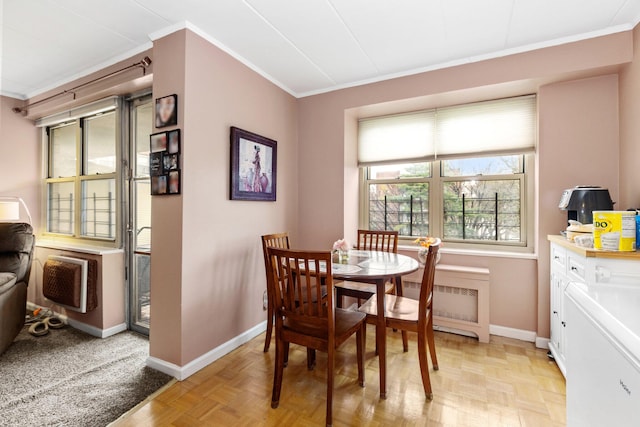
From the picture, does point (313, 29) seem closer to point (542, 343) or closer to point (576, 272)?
point (576, 272)

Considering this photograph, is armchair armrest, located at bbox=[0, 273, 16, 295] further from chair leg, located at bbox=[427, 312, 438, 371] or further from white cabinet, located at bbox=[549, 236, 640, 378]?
white cabinet, located at bbox=[549, 236, 640, 378]

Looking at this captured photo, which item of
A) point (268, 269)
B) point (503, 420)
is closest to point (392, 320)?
point (503, 420)

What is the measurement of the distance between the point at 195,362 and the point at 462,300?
2372mm

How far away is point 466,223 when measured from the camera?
3080 millimetres

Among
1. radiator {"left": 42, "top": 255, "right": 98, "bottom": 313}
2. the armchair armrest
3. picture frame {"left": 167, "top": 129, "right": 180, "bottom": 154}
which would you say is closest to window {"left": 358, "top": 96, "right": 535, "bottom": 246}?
picture frame {"left": 167, "top": 129, "right": 180, "bottom": 154}

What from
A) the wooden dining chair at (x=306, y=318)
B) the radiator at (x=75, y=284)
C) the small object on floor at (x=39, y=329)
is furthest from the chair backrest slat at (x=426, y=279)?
the small object on floor at (x=39, y=329)

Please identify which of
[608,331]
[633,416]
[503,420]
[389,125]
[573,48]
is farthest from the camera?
[389,125]

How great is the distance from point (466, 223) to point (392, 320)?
1.66m

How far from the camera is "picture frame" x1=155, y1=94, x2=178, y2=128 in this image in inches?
83.8

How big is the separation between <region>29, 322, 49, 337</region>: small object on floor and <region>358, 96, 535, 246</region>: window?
11.2 ft

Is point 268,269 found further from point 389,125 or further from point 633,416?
point 389,125

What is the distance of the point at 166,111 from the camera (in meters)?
2.17

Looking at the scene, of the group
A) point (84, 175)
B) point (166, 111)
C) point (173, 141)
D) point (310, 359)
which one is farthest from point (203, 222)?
point (84, 175)

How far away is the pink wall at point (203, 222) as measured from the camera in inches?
83.4
